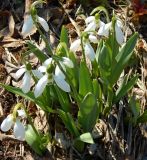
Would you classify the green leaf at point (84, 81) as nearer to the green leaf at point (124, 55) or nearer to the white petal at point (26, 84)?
the green leaf at point (124, 55)

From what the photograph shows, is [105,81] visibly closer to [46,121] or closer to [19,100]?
[46,121]

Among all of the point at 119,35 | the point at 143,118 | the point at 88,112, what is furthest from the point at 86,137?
the point at 119,35

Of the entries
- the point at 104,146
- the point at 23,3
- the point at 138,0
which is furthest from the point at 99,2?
the point at 104,146

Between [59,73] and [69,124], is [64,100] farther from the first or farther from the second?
[59,73]

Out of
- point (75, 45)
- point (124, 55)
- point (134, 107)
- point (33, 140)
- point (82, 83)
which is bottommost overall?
point (33, 140)

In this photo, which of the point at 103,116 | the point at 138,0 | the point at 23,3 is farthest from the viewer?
the point at 23,3

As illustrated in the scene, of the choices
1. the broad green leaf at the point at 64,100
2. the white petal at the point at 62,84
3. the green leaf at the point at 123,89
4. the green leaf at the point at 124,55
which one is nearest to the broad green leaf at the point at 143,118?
the green leaf at the point at 123,89
